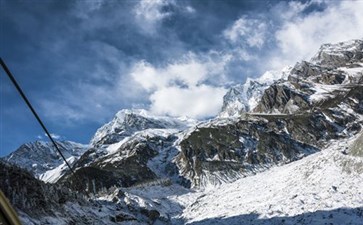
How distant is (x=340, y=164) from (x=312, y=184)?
3.93 meters

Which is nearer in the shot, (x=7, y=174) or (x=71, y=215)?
(x=7, y=174)

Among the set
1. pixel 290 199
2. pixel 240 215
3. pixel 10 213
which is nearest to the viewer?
pixel 10 213

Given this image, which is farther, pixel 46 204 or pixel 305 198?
pixel 305 198

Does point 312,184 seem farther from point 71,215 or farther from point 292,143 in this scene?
point 292,143

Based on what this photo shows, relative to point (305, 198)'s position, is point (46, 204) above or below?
above

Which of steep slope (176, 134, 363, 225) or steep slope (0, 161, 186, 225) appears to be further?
steep slope (0, 161, 186, 225)

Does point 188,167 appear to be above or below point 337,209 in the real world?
above

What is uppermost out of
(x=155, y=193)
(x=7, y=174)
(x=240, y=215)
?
(x=7, y=174)

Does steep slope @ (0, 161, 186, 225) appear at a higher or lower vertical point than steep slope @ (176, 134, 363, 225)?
higher

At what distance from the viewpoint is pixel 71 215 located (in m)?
51.9

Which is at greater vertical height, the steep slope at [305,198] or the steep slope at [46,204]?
the steep slope at [46,204]

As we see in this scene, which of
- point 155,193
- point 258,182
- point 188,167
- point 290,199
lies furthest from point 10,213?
point 188,167

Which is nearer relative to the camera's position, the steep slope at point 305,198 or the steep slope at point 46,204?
the steep slope at point 305,198

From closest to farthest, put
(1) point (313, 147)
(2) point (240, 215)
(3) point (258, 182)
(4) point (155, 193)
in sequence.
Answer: (2) point (240, 215)
(3) point (258, 182)
(4) point (155, 193)
(1) point (313, 147)
